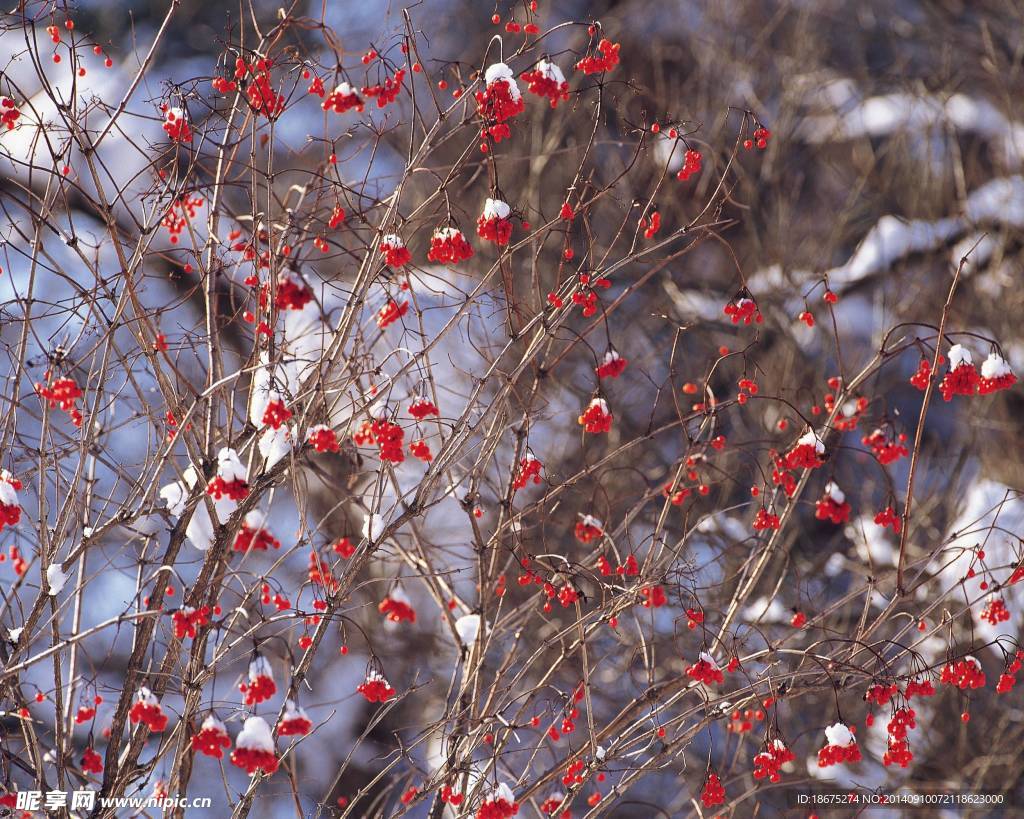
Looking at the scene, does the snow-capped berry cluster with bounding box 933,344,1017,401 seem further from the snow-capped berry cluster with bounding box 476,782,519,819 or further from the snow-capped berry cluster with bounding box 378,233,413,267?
the snow-capped berry cluster with bounding box 476,782,519,819

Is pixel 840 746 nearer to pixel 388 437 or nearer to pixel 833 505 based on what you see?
pixel 833 505

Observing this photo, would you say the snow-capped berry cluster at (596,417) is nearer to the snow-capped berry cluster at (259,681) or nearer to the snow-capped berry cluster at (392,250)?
the snow-capped berry cluster at (392,250)

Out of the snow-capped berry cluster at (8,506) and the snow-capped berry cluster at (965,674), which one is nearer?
the snow-capped berry cluster at (8,506)

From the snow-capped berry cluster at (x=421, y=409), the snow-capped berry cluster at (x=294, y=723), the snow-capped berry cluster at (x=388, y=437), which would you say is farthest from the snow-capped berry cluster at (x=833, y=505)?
the snow-capped berry cluster at (x=294, y=723)

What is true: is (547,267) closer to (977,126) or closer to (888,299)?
(888,299)

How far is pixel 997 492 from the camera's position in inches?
263

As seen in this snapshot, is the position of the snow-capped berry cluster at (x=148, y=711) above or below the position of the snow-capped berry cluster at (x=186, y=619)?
below

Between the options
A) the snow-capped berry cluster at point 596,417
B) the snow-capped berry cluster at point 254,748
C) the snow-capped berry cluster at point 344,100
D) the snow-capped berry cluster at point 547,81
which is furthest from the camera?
the snow-capped berry cluster at point 596,417

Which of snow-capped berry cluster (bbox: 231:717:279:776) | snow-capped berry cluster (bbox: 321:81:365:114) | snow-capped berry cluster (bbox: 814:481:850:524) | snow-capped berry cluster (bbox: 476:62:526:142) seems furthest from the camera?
snow-capped berry cluster (bbox: 814:481:850:524)

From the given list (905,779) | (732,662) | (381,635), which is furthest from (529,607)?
(381,635)

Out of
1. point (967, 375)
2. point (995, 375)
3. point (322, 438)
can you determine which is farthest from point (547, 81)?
point (995, 375)

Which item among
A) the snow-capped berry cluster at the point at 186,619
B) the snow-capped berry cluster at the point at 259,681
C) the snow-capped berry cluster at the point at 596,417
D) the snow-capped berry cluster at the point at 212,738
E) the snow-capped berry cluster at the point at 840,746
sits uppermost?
the snow-capped berry cluster at the point at 596,417

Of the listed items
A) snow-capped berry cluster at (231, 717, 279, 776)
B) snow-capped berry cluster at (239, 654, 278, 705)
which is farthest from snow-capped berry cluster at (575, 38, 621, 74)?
snow-capped berry cluster at (231, 717, 279, 776)

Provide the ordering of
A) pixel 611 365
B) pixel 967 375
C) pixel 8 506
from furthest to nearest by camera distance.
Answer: pixel 611 365 → pixel 967 375 → pixel 8 506
